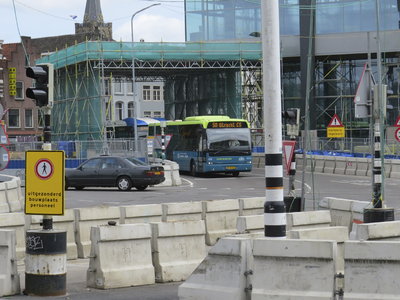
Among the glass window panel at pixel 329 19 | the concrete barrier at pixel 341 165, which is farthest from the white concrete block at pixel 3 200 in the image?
the glass window panel at pixel 329 19

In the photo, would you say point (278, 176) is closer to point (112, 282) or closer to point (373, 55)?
point (112, 282)

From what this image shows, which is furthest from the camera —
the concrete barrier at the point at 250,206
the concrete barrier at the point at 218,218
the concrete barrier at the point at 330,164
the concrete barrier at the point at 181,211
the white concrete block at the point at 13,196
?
the concrete barrier at the point at 330,164

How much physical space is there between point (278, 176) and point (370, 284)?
6.23 feet

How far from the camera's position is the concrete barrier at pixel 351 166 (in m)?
36.6

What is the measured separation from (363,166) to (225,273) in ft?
98.6

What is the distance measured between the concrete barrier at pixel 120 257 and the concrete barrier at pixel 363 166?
2818 centimetres

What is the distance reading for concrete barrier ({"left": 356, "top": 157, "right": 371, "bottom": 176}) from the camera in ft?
118

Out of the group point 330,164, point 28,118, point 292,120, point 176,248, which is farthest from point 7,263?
point 28,118

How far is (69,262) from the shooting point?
1155 centimetres

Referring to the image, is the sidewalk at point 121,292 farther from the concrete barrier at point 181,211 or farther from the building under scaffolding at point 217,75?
the building under scaffolding at point 217,75

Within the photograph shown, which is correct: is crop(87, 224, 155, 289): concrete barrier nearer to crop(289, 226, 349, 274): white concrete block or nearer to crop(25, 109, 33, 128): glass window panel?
crop(289, 226, 349, 274): white concrete block

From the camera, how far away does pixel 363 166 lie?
36281mm

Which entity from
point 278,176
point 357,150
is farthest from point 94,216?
point 357,150

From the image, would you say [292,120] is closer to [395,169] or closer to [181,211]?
[181,211]
